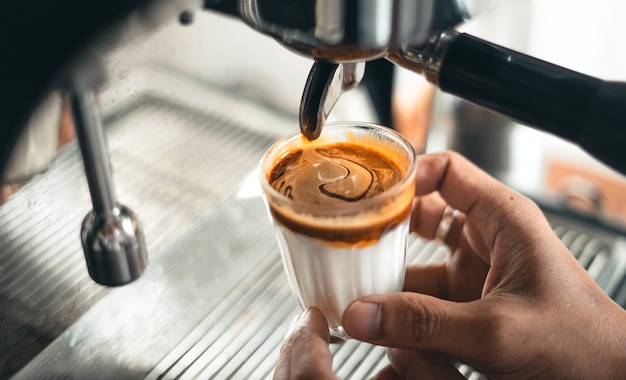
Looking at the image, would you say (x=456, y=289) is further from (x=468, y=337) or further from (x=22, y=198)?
(x=22, y=198)

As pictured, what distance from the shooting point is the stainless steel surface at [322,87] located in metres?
0.40

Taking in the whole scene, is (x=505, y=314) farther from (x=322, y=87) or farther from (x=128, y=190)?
(x=128, y=190)

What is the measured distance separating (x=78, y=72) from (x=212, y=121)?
0.30m

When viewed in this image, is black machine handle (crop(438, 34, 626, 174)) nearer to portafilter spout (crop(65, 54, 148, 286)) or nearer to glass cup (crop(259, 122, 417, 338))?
glass cup (crop(259, 122, 417, 338))

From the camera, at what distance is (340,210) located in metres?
0.44

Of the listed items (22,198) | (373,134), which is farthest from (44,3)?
(373,134)

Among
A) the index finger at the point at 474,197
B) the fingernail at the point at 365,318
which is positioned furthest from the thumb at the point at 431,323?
the index finger at the point at 474,197

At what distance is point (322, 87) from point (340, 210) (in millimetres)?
83

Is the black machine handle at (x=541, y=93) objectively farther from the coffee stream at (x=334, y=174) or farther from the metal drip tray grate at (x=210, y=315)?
the metal drip tray grate at (x=210, y=315)

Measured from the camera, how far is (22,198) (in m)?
0.44

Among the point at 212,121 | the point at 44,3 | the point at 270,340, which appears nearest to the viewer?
the point at 44,3

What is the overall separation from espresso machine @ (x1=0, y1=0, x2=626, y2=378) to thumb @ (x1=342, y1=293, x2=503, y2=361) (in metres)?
0.09

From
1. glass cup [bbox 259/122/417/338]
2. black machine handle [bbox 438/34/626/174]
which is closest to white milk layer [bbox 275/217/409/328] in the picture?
glass cup [bbox 259/122/417/338]

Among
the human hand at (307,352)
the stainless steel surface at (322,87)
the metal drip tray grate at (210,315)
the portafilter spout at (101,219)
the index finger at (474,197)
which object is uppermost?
the stainless steel surface at (322,87)
